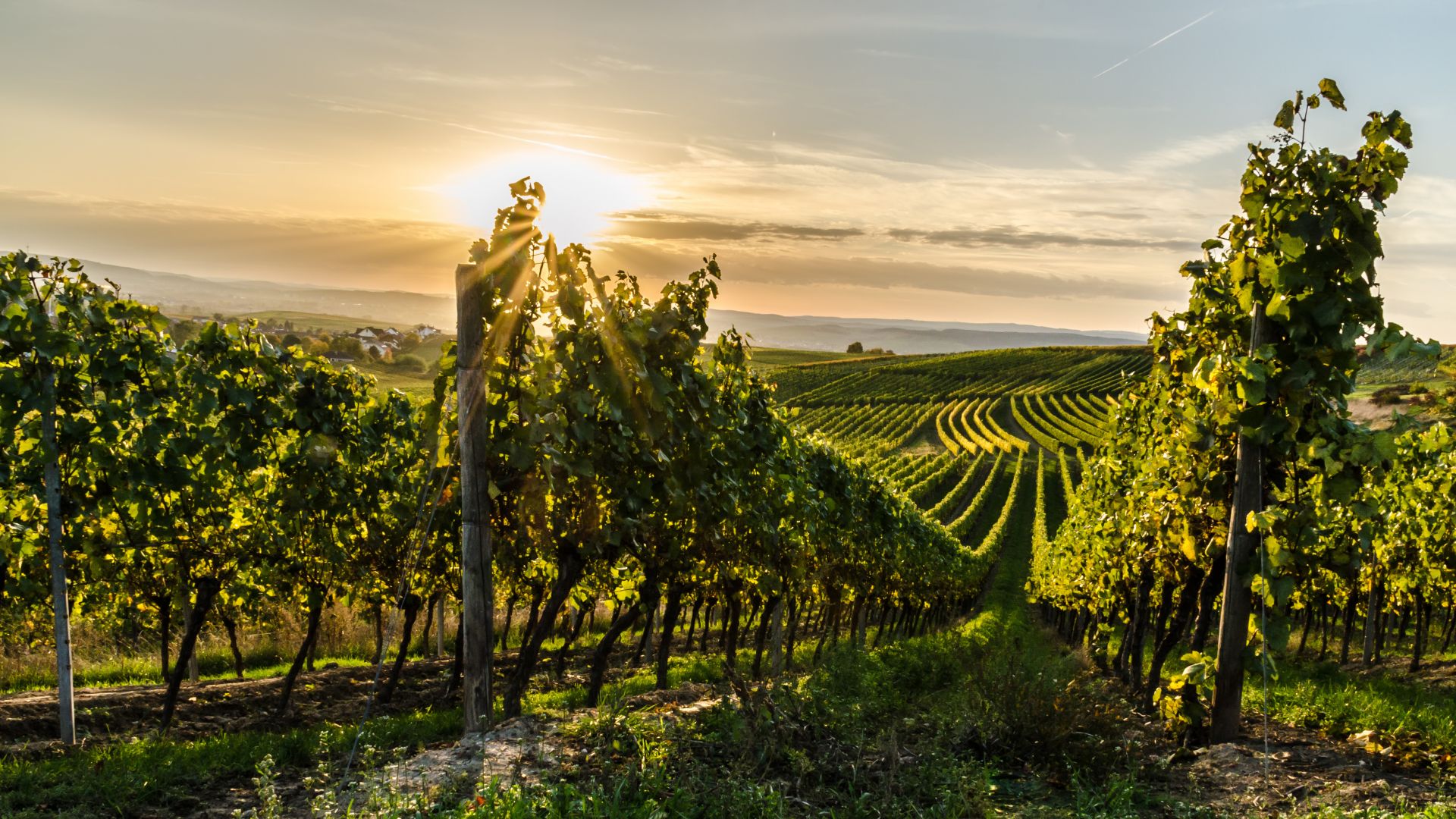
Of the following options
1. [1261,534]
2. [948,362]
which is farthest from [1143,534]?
[948,362]

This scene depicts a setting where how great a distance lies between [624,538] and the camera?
888 cm

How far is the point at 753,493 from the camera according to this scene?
11.4 m

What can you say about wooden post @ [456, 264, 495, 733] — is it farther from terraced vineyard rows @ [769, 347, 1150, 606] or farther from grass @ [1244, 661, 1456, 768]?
terraced vineyard rows @ [769, 347, 1150, 606]

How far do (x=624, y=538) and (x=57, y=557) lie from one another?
196 inches

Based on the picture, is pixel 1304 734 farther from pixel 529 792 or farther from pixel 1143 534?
pixel 529 792

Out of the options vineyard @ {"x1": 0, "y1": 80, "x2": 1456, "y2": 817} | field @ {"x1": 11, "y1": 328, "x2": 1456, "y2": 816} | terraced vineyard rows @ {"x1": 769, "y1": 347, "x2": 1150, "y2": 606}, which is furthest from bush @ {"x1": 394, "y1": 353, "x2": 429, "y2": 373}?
field @ {"x1": 11, "y1": 328, "x2": 1456, "y2": 816}

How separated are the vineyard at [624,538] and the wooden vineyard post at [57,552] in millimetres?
62

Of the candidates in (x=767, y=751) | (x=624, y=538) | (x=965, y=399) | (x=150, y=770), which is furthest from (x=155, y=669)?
(x=965, y=399)

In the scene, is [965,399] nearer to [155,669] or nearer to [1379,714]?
[155,669]

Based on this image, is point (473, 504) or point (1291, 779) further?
point (473, 504)

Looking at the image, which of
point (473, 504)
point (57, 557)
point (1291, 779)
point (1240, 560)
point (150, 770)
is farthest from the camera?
point (57, 557)

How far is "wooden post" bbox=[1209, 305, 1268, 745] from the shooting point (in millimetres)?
6473

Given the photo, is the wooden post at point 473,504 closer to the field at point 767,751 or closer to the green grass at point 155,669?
the field at point 767,751

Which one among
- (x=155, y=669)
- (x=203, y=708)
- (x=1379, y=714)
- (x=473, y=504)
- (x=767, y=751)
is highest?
(x=473, y=504)
